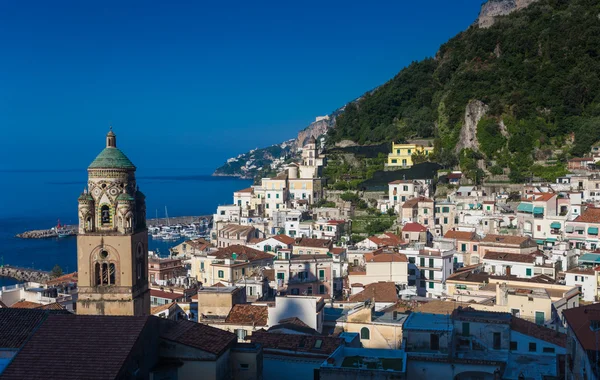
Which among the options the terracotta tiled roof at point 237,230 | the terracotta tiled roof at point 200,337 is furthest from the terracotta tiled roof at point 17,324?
the terracotta tiled roof at point 237,230

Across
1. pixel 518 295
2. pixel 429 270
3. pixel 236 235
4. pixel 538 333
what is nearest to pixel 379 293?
pixel 518 295

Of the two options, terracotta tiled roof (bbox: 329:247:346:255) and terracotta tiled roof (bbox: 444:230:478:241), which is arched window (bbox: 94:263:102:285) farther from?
terracotta tiled roof (bbox: 444:230:478:241)

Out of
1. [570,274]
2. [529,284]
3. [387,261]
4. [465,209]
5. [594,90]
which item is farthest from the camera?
[594,90]

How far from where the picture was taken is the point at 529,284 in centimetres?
2802

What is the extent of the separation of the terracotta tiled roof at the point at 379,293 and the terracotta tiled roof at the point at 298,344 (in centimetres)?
935

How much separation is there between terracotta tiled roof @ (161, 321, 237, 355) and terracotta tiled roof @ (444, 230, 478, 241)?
88.2ft

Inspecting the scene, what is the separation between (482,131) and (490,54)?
13109 mm

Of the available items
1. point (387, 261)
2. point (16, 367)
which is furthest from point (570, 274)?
point (16, 367)

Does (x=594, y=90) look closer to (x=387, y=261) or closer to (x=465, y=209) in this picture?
(x=465, y=209)

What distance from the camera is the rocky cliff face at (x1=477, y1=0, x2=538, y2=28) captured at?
253 feet

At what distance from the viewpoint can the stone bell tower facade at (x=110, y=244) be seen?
61.0ft

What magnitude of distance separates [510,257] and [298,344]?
20031 millimetres

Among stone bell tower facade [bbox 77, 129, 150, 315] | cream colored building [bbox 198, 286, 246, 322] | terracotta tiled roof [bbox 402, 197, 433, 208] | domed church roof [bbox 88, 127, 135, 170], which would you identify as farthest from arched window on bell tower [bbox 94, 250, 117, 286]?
terracotta tiled roof [bbox 402, 197, 433, 208]

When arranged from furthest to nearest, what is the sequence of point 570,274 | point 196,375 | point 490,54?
point 490,54 → point 570,274 → point 196,375
